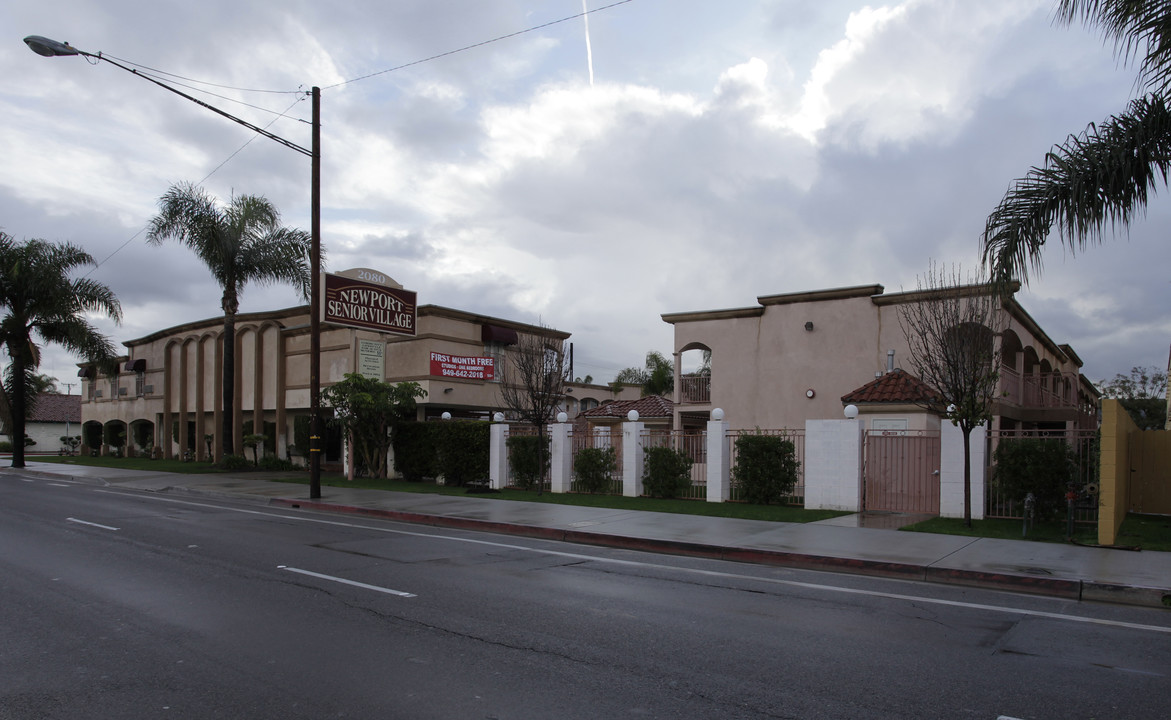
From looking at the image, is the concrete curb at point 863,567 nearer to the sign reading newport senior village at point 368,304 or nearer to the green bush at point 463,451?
the green bush at point 463,451

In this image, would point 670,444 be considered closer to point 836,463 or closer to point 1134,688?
point 836,463

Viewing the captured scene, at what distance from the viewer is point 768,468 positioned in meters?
17.8

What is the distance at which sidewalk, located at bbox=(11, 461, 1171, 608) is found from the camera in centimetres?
914

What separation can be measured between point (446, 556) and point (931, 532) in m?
7.90

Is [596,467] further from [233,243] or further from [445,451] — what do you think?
[233,243]

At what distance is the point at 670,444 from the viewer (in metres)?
19.8

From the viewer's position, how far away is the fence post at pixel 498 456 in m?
22.7

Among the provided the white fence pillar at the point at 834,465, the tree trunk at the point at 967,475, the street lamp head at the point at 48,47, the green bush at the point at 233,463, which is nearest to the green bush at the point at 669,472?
the white fence pillar at the point at 834,465

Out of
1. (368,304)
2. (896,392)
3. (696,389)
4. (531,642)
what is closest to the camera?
(531,642)

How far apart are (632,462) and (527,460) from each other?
3.56 meters

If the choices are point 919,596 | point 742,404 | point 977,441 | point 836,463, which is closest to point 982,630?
point 919,596

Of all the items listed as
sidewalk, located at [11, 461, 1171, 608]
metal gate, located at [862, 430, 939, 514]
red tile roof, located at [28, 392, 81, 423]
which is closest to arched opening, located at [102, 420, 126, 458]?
red tile roof, located at [28, 392, 81, 423]

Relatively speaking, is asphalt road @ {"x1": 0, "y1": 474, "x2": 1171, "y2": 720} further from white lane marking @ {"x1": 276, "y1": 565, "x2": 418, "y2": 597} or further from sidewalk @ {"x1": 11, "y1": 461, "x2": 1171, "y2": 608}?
sidewalk @ {"x1": 11, "y1": 461, "x2": 1171, "y2": 608}

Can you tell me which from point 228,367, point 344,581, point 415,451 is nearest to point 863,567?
point 344,581
